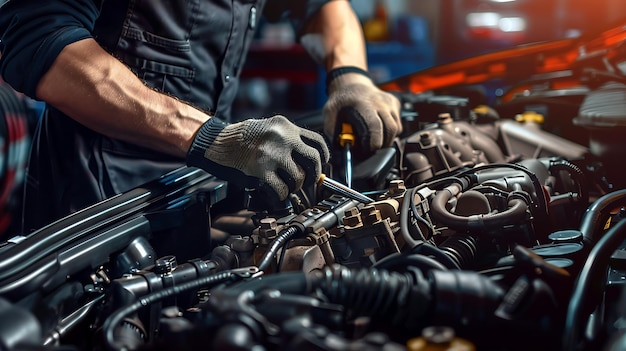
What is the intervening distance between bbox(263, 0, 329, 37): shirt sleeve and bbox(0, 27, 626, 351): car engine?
2.55 ft

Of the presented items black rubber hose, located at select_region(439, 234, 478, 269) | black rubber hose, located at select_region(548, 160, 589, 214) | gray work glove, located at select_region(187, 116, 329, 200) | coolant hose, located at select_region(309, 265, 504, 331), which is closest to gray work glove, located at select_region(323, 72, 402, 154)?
gray work glove, located at select_region(187, 116, 329, 200)

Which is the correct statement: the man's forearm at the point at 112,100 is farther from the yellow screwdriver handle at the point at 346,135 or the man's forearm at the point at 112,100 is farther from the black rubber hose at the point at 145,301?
the black rubber hose at the point at 145,301

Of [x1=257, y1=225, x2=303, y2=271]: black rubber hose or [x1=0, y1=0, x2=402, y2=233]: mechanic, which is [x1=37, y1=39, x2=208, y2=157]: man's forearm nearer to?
[x1=0, y1=0, x2=402, y2=233]: mechanic

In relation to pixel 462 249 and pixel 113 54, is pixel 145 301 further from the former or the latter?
pixel 113 54

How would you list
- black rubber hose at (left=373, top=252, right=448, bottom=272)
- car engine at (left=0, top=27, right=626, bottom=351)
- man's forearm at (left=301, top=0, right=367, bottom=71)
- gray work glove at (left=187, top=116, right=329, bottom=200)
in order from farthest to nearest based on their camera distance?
man's forearm at (left=301, top=0, right=367, bottom=71)
gray work glove at (left=187, top=116, right=329, bottom=200)
black rubber hose at (left=373, top=252, right=448, bottom=272)
car engine at (left=0, top=27, right=626, bottom=351)

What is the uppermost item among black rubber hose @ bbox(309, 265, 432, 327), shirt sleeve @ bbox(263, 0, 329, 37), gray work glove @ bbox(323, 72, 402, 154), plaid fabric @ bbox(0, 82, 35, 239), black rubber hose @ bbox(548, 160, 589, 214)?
shirt sleeve @ bbox(263, 0, 329, 37)

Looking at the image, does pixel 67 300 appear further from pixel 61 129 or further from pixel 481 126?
pixel 481 126

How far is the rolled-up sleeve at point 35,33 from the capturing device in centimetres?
129

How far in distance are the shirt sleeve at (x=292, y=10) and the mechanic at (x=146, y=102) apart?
295 millimetres

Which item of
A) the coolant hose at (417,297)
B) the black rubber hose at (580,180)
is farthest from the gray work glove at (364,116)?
the coolant hose at (417,297)

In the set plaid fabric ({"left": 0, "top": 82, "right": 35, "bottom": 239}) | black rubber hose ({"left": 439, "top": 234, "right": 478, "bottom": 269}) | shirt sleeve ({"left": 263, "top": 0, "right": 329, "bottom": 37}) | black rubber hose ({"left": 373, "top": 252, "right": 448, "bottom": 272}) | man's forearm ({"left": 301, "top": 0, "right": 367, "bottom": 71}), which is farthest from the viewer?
plaid fabric ({"left": 0, "top": 82, "right": 35, "bottom": 239})

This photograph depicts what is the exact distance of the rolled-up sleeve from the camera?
1294 millimetres

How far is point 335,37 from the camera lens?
209cm

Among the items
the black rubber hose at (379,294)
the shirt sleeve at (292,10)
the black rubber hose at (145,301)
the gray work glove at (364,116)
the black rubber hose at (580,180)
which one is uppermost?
the shirt sleeve at (292,10)
